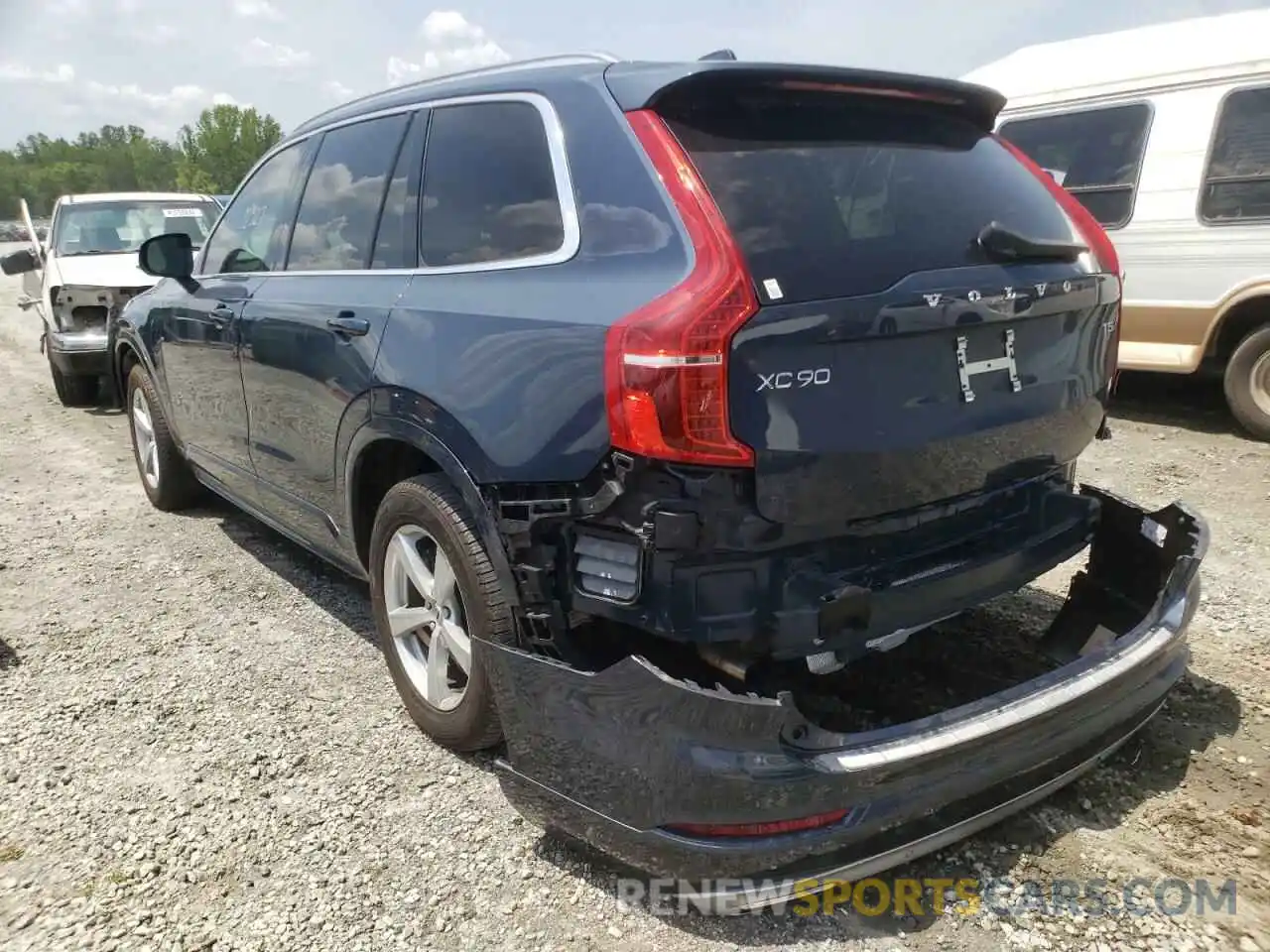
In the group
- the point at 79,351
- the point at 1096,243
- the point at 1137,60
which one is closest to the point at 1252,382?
the point at 1137,60

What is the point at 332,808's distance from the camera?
2.74 metres

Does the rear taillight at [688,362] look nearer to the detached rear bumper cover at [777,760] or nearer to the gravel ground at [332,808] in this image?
the detached rear bumper cover at [777,760]

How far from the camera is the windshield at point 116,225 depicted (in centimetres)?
927

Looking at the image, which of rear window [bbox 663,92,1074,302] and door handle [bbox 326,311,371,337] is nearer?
rear window [bbox 663,92,1074,302]

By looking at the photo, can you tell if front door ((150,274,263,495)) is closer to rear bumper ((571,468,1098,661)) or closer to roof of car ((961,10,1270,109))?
rear bumper ((571,468,1098,661))

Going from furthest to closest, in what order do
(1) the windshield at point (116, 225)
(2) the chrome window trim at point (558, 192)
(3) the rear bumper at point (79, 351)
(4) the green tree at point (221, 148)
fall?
(4) the green tree at point (221, 148)
(1) the windshield at point (116, 225)
(3) the rear bumper at point (79, 351)
(2) the chrome window trim at point (558, 192)

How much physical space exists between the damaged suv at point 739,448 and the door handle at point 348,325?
18 millimetres

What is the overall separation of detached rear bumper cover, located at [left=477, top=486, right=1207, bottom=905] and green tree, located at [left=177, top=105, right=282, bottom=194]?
8629cm

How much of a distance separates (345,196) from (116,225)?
7442mm

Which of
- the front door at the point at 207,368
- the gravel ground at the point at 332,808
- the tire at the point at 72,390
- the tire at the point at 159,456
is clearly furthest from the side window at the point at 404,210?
the tire at the point at 72,390

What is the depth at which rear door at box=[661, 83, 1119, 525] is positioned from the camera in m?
2.06

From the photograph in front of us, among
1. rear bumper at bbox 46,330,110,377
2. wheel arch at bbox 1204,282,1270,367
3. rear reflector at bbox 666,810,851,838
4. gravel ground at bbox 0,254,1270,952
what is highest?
wheel arch at bbox 1204,282,1270,367

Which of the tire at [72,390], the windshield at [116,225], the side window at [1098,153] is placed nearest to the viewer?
the side window at [1098,153]

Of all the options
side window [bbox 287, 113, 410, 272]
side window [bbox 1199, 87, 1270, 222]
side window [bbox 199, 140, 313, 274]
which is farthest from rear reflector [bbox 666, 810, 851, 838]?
side window [bbox 1199, 87, 1270, 222]
